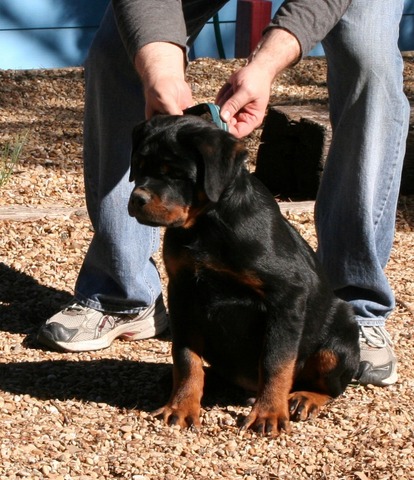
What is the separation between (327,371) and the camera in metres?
3.87

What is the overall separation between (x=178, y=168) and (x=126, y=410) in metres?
1.01

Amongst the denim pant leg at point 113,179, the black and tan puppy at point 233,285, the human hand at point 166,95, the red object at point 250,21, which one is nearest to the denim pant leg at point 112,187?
the denim pant leg at point 113,179

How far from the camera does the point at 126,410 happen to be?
12.7 feet

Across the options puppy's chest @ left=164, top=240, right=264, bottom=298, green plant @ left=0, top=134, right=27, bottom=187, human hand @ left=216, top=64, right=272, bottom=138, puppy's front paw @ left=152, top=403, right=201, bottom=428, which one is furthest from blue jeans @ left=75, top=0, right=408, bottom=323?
green plant @ left=0, top=134, right=27, bottom=187

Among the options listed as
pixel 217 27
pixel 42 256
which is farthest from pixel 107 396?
pixel 217 27

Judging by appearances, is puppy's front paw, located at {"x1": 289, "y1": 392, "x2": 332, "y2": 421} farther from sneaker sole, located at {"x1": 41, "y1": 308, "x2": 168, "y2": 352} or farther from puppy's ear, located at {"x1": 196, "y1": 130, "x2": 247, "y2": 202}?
sneaker sole, located at {"x1": 41, "y1": 308, "x2": 168, "y2": 352}

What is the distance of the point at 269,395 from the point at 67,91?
17.6ft

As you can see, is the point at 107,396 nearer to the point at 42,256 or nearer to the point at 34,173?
the point at 42,256

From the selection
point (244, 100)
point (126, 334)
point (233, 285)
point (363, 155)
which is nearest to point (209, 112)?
point (244, 100)

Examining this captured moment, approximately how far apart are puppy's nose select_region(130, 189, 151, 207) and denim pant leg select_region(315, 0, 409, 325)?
48.1 inches

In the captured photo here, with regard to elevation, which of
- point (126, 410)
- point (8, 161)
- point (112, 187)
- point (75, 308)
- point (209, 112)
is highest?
point (209, 112)

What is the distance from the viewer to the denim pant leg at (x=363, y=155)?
4113mm

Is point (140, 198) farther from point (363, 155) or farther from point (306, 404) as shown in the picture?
point (363, 155)

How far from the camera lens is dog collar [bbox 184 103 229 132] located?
3564 mm
